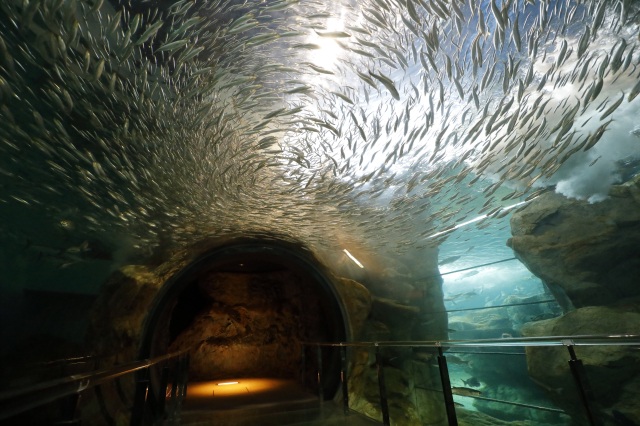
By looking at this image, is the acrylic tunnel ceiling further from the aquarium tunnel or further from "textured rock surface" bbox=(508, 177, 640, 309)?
"textured rock surface" bbox=(508, 177, 640, 309)

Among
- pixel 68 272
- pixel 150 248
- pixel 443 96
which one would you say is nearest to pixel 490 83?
pixel 443 96

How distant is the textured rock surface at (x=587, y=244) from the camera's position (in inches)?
298

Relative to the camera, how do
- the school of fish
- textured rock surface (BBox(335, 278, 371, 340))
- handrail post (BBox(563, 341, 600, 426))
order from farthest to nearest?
textured rock surface (BBox(335, 278, 371, 340)) < the school of fish < handrail post (BBox(563, 341, 600, 426))

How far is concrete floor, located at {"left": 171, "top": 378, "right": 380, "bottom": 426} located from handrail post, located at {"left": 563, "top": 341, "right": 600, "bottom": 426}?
106 inches

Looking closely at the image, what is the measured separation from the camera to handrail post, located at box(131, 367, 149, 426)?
293 centimetres

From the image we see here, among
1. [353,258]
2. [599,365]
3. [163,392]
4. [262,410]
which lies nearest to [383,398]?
[262,410]

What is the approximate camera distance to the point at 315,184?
530 cm

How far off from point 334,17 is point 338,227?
188 inches

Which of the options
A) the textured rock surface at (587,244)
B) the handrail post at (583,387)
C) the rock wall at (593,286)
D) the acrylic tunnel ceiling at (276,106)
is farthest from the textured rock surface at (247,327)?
the handrail post at (583,387)

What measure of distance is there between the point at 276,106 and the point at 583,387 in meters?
3.99

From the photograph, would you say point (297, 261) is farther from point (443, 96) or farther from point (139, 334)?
point (443, 96)

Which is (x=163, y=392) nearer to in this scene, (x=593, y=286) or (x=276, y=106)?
(x=276, y=106)

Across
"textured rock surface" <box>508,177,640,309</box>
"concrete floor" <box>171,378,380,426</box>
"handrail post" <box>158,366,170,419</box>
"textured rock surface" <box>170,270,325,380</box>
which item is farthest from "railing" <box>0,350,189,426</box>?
"textured rock surface" <box>508,177,640,309</box>

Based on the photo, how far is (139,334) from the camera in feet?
22.5
